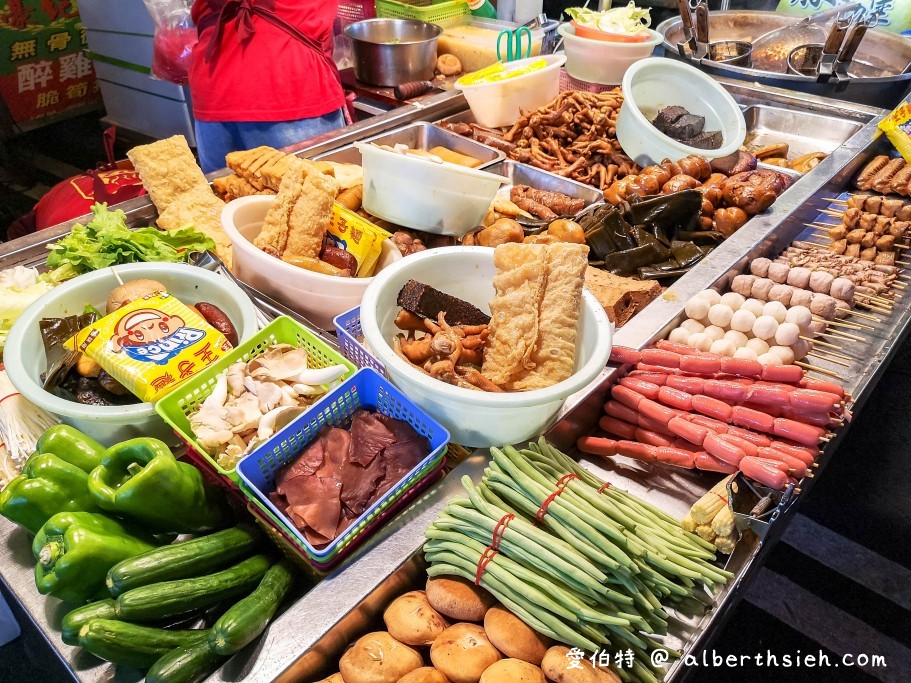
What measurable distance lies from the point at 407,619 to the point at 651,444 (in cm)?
108

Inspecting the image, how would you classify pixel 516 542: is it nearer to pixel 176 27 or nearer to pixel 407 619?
pixel 407 619

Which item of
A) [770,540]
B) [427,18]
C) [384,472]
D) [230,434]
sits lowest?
[770,540]

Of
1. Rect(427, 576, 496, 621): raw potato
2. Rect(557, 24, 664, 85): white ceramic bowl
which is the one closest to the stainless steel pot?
Rect(557, 24, 664, 85): white ceramic bowl

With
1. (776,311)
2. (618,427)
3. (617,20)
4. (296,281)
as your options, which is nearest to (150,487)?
(296,281)

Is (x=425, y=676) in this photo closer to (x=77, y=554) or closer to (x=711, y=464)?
(x=77, y=554)

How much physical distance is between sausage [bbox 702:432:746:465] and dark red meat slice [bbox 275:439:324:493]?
1248 millimetres

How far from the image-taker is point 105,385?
1.97m

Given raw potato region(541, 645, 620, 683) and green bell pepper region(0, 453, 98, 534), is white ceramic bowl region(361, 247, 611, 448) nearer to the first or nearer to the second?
raw potato region(541, 645, 620, 683)

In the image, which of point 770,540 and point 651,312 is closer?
point 770,540

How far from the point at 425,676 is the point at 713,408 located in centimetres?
134

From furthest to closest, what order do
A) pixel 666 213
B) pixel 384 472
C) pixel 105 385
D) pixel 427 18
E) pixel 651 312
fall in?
pixel 427 18
pixel 666 213
pixel 651 312
pixel 105 385
pixel 384 472

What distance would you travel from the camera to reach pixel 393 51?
15.0 feet

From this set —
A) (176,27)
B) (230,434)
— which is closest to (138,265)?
(230,434)

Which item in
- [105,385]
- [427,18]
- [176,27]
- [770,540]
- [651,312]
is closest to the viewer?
[105,385]
